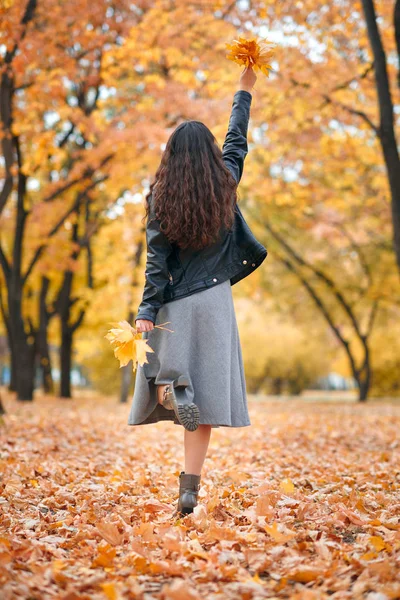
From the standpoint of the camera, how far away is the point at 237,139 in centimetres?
380

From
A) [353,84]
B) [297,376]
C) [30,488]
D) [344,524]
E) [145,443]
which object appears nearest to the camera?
[344,524]

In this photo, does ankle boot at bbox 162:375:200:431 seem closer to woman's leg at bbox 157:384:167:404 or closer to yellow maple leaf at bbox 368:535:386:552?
woman's leg at bbox 157:384:167:404

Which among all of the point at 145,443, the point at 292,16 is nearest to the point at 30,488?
the point at 145,443

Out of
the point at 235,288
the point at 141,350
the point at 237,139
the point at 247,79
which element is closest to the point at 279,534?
the point at 141,350

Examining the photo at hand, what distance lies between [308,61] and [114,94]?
425 centimetres

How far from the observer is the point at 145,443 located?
7.58 meters

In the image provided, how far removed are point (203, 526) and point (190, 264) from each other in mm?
1319

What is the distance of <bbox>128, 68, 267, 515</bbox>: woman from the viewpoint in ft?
11.2

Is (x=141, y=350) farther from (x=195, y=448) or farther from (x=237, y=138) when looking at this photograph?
(x=237, y=138)

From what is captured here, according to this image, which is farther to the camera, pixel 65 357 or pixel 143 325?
pixel 65 357

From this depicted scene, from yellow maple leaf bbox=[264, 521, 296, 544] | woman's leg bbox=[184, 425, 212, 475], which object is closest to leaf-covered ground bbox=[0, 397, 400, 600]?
yellow maple leaf bbox=[264, 521, 296, 544]

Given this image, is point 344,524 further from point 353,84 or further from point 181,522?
point 353,84

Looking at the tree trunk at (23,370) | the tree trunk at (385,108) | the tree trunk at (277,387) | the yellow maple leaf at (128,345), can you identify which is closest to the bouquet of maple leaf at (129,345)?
the yellow maple leaf at (128,345)

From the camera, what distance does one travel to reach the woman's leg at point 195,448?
348 centimetres
